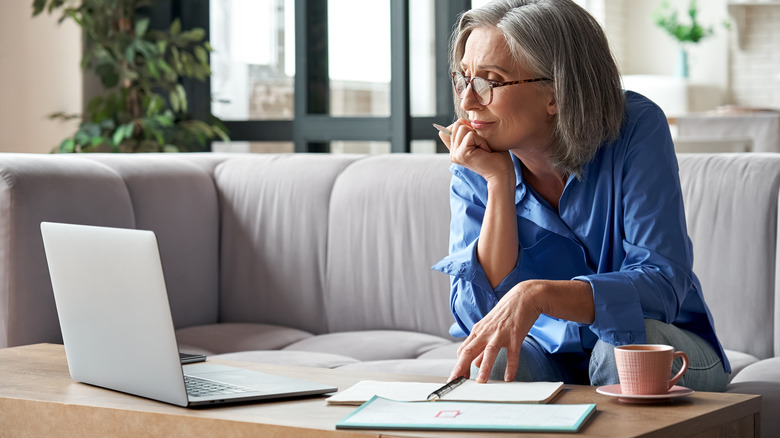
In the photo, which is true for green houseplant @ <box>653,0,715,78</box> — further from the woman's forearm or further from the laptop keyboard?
the laptop keyboard

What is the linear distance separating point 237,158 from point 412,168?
0.64m

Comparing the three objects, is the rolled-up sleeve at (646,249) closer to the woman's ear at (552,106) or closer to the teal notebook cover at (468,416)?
the woman's ear at (552,106)

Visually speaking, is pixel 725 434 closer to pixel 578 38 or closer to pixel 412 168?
pixel 578 38

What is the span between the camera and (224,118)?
4.79 meters

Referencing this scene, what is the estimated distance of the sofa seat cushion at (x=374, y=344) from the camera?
247 centimetres

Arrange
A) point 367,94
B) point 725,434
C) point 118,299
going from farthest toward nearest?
point 367,94 → point 118,299 → point 725,434

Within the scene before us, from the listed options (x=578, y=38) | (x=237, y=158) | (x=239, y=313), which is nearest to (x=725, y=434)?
(x=578, y=38)

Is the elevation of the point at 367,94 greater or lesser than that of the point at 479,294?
Answer: greater

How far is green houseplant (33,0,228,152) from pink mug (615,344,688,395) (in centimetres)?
316

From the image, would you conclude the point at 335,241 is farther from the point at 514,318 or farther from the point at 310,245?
the point at 514,318

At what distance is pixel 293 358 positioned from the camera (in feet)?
7.84

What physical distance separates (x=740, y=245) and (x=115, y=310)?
1.52 meters

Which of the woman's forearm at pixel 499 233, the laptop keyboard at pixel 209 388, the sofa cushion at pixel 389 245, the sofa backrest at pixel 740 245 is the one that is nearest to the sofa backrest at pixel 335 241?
the sofa cushion at pixel 389 245

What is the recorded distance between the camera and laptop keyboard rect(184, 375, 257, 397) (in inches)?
52.6
